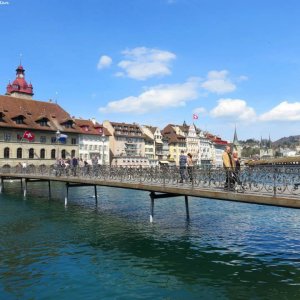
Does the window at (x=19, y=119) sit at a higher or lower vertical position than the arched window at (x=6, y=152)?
higher

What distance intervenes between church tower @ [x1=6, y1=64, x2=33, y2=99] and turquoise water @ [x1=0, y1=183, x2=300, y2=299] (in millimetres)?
85155

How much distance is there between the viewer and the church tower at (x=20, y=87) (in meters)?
107

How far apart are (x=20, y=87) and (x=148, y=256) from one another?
99.8 m

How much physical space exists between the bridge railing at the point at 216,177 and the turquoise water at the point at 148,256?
252cm

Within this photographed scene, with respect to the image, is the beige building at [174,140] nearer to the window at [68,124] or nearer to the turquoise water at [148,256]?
the window at [68,124]

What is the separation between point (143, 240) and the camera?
1905cm

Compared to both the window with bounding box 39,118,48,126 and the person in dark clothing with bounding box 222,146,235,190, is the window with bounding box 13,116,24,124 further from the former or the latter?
the person in dark clothing with bounding box 222,146,235,190

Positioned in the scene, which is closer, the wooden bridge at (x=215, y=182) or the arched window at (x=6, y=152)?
the wooden bridge at (x=215, y=182)

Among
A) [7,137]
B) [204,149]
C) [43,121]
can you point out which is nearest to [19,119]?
[7,137]

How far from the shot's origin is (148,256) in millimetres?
16172

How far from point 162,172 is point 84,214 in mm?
8188

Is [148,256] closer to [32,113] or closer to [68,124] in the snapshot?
[32,113]

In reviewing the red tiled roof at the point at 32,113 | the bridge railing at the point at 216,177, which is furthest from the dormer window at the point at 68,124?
the bridge railing at the point at 216,177

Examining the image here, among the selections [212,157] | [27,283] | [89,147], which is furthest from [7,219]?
[212,157]
